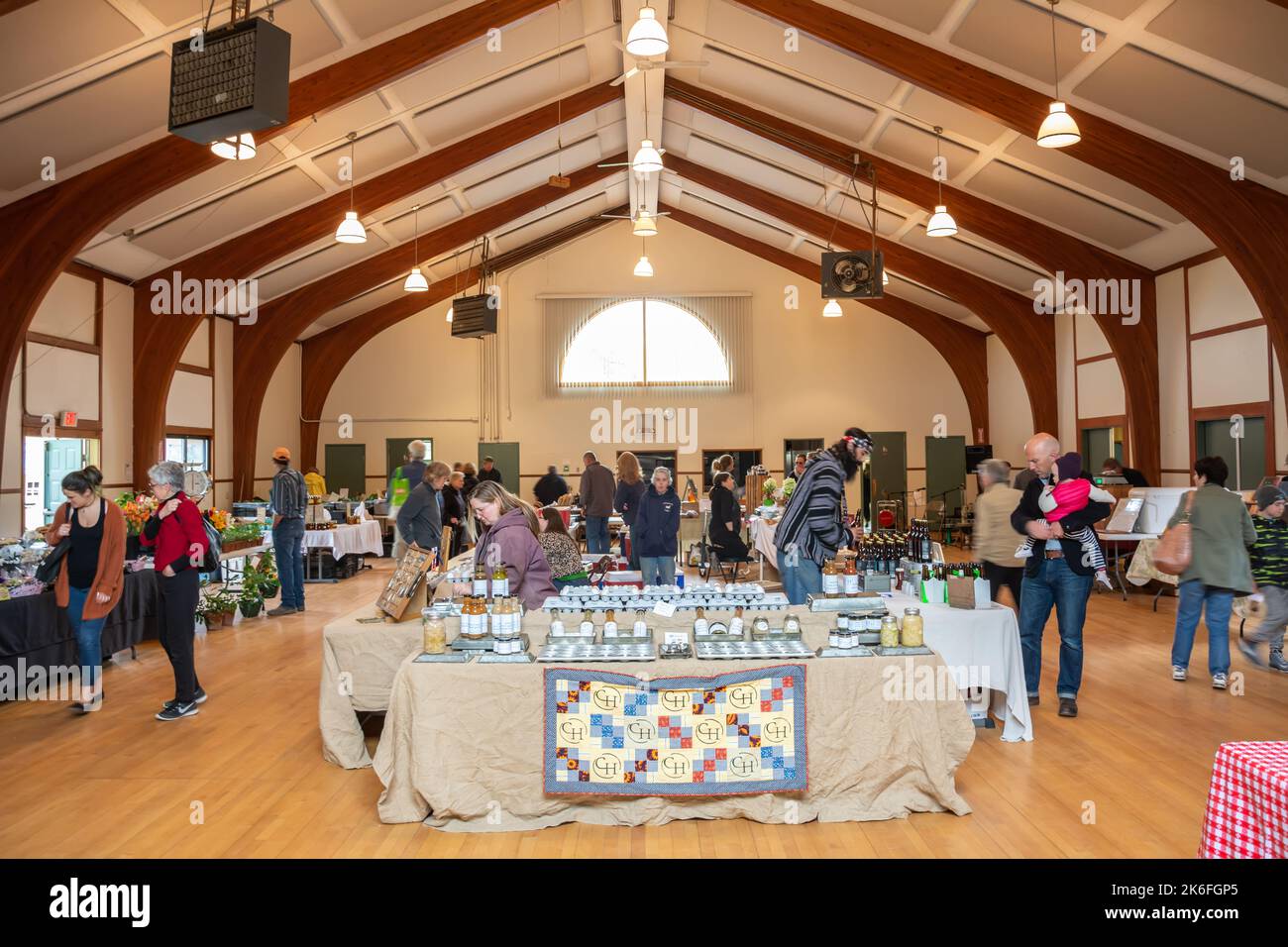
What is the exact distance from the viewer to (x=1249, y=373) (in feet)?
29.4

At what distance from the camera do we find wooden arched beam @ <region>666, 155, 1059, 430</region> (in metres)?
13.2

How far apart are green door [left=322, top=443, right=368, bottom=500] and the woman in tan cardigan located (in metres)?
11.4

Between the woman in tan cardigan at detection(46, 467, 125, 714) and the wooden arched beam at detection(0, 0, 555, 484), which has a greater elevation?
the wooden arched beam at detection(0, 0, 555, 484)

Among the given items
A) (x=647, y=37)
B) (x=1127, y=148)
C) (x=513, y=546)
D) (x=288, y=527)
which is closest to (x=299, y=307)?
(x=288, y=527)

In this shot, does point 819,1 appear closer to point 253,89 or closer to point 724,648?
point 253,89

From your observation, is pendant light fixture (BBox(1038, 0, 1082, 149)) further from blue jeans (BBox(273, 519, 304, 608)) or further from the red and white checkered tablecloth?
blue jeans (BBox(273, 519, 304, 608))

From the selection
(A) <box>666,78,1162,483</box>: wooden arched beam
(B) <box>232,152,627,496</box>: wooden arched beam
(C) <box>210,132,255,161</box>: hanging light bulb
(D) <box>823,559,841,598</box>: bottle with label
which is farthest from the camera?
(B) <box>232,152,627,496</box>: wooden arched beam

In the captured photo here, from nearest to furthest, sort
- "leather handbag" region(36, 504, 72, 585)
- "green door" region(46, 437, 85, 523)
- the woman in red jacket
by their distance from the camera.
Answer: the woman in red jacket < "leather handbag" region(36, 504, 72, 585) < "green door" region(46, 437, 85, 523)

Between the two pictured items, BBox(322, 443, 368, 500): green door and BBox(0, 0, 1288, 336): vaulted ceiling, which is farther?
BBox(322, 443, 368, 500): green door

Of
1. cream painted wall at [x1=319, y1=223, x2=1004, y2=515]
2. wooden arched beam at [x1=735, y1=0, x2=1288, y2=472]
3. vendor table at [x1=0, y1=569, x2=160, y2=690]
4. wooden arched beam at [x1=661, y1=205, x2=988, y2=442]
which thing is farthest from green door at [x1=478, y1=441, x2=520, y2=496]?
wooden arched beam at [x1=735, y1=0, x2=1288, y2=472]

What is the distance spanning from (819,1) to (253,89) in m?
5.13

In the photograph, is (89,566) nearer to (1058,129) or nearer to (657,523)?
(657,523)

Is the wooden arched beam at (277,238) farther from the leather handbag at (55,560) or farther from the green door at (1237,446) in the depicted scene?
the green door at (1237,446)

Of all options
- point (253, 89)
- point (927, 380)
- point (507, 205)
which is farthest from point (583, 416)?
point (253, 89)
